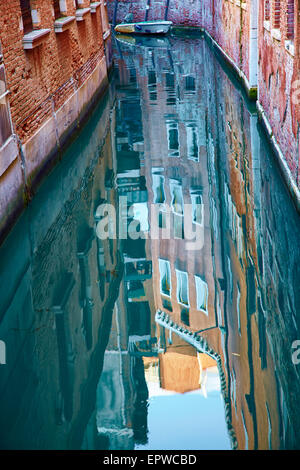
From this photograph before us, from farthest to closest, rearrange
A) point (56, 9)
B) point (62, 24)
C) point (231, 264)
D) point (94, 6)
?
point (94, 6) < point (56, 9) < point (62, 24) < point (231, 264)

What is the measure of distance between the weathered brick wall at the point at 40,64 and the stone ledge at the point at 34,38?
0.11 metres

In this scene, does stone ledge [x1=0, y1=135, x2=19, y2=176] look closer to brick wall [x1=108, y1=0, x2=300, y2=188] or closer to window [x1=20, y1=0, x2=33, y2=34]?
window [x1=20, y1=0, x2=33, y2=34]

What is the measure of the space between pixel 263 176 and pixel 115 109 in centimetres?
705

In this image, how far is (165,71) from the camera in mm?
21672

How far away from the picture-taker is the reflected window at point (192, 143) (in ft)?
36.3

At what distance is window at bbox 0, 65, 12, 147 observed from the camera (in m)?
7.95

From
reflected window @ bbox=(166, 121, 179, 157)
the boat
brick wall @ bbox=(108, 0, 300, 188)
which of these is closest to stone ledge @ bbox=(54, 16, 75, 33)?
reflected window @ bbox=(166, 121, 179, 157)

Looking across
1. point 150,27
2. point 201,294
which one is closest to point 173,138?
point 201,294

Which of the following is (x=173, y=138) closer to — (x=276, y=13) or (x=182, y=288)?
(x=276, y=13)

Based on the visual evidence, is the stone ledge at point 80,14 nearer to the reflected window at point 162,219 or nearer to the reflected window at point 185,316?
the reflected window at point 162,219

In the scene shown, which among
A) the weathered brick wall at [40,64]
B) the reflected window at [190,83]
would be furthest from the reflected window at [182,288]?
the reflected window at [190,83]

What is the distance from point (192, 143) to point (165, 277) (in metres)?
5.60

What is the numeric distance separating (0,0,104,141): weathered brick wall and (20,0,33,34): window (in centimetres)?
12

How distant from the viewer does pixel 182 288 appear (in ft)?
20.9
